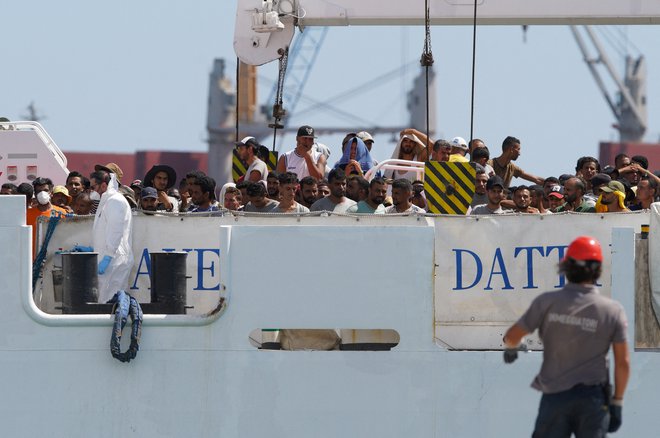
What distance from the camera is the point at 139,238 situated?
39.0 ft

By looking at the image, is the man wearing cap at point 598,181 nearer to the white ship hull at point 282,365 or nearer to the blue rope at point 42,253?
the white ship hull at point 282,365

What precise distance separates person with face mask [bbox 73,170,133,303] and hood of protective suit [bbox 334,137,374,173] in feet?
10.6

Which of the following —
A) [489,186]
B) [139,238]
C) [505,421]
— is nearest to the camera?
[505,421]

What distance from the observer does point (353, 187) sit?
43.5ft

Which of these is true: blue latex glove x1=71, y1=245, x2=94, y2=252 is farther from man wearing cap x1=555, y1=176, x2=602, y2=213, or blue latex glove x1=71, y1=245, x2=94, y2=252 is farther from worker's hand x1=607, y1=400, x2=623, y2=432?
worker's hand x1=607, y1=400, x2=623, y2=432

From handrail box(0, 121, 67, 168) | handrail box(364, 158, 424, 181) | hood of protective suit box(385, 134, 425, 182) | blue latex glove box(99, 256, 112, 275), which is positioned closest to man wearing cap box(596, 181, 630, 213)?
handrail box(364, 158, 424, 181)

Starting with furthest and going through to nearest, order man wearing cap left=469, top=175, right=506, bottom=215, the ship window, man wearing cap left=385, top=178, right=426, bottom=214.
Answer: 1. man wearing cap left=469, top=175, right=506, bottom=215
2. man wearing cap left=385, top=178, right=426, bottom=214
3. the ship window

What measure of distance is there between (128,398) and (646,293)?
12.8 feet

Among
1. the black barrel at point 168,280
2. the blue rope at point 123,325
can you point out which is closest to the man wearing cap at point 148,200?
the black barrel at point 168,280

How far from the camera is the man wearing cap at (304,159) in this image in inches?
560

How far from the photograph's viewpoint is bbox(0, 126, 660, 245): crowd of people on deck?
12.4 metres

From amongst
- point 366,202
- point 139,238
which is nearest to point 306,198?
point 366,202

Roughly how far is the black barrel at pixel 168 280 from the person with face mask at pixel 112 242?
1.03 feet

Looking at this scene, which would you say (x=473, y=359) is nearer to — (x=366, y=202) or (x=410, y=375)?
(x=410, y=375)
